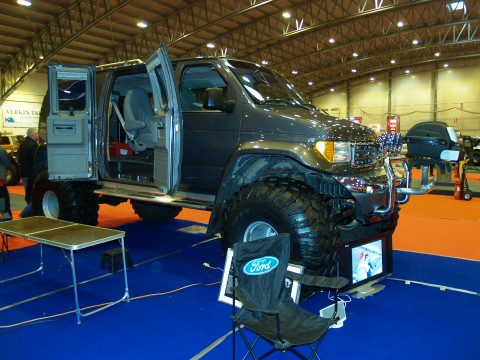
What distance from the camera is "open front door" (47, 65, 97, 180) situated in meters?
5.30

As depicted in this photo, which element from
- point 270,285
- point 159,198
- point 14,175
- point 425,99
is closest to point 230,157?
point 159,198

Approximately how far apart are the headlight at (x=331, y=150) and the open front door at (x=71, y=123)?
3.30 m

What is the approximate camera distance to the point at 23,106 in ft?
73.8

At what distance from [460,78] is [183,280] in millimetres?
29263

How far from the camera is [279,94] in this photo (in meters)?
4.55

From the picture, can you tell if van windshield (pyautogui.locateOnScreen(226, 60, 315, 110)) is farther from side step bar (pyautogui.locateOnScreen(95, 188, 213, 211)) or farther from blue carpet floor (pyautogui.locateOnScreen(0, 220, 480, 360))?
blue carpet floor (pyautogui.locateOnScreen(0, 220, 480, 360))

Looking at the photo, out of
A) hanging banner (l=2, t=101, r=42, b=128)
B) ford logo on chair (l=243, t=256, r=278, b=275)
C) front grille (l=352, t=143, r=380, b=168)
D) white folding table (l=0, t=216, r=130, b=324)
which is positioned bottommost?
ford logo on chair (l=243, t=256, r=278, b=275)

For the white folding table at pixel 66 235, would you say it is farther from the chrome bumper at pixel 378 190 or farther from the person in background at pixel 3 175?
the person in background at pixel 3 175

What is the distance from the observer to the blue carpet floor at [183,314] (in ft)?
9.30

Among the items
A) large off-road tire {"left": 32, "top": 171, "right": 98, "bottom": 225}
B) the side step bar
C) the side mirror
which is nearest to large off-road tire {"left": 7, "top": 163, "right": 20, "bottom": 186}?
large off-road tire {"left": 32, "top": 171, "right": 98, "bottom": 225}

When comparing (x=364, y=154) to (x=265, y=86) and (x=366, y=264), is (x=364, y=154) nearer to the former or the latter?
(x=366, y=264)

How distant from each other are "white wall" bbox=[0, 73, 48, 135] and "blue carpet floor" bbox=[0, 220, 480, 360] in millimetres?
19726

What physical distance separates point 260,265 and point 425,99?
30.2 meters

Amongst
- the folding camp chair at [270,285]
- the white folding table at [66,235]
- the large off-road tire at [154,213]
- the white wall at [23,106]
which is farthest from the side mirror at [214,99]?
the white wall at [23,106]
